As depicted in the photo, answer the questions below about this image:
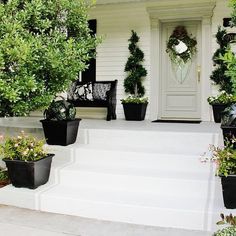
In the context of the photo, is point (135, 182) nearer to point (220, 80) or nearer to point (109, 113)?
point (109, 113)

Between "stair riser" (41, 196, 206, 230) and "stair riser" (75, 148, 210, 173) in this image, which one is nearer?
"stair riser" (41, 196, 206, 230)

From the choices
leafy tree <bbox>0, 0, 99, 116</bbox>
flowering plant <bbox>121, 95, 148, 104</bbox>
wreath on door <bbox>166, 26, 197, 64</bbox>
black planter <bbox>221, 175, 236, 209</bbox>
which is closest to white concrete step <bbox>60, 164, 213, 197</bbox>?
black planter <bbox>221, 175, 236, 209</bbox>

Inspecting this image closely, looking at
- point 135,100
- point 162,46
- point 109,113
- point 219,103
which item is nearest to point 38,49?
point 109,113

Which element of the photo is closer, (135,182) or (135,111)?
(135,182)

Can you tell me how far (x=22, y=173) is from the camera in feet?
11.9

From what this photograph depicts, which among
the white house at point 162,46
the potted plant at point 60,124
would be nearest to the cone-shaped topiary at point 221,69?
the white house at point 162,46

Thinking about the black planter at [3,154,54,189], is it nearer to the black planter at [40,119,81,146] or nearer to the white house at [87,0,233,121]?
the black planter at [40,119,81,146]

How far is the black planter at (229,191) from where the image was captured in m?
2.95

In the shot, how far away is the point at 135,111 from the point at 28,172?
3851 millimetres

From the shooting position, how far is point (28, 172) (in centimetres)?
360

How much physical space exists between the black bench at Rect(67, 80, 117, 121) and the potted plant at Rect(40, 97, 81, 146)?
8.20ft

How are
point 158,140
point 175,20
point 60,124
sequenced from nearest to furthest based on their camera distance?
point 60,124, point 158,140, point 175,20

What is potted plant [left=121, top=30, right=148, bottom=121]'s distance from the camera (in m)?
7.20

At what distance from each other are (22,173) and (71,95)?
12.8ft
